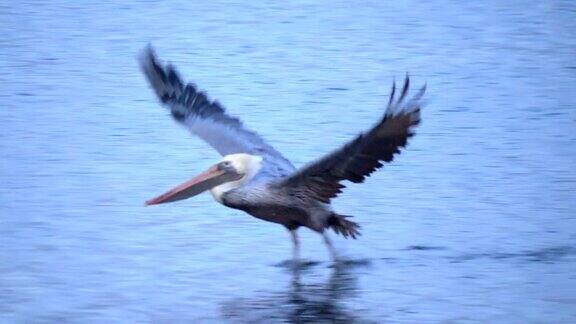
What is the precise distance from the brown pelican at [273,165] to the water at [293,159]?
255mm

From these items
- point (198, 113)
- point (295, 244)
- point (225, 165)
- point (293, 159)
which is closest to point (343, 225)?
point (295, 244)

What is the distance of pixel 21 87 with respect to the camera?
33.3 feet

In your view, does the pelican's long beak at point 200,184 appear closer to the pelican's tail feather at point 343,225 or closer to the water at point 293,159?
the water at point 293,159

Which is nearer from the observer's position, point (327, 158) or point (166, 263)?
point (327, 158)

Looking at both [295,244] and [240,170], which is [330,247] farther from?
[240,170]

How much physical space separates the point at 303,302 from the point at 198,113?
1.80m

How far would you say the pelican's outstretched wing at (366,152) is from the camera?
20.5 feet

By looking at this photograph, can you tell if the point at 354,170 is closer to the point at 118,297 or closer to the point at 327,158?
the point at 327,158

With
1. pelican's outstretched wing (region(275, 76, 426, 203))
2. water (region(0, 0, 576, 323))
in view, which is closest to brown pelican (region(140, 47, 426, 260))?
pelican's outstretched wing (region(275, 76, 426, 203))

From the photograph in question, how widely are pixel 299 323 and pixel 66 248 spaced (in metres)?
1.56

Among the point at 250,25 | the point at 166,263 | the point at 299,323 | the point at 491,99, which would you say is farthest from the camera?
the point at 250,25

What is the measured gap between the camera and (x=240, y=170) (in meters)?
7.07

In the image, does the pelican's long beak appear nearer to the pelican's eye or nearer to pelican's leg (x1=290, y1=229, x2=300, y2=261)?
the pelican's eye

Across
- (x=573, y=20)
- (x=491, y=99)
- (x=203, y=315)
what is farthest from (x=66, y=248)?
(x=573, y=20)
